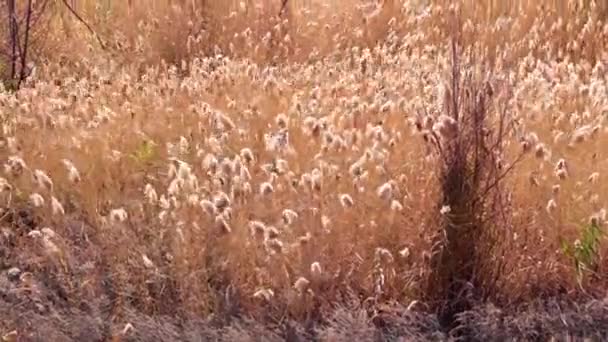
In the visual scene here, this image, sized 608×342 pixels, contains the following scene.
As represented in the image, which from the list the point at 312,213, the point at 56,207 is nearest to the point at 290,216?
the point at 312,213

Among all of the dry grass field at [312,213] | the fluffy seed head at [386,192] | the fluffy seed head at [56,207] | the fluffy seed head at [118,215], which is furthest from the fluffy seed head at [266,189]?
the fluffy seed head at [56,207]

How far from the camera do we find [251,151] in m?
3.53

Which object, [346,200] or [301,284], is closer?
[301,284]

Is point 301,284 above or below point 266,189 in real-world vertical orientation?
Result: below

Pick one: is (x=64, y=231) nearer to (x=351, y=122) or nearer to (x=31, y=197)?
(x=31, y=197)

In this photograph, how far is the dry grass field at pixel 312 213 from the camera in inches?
114

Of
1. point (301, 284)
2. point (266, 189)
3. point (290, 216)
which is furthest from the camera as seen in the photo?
point (266, 189)

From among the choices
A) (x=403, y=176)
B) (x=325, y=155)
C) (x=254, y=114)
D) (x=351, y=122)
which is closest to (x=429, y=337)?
(x=403, y=176)

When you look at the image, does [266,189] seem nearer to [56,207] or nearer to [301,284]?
[301,284]

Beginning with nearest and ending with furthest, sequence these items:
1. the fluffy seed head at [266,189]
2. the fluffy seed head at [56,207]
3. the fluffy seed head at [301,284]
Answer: the fluffy seed head at [301,284] < the fluffy seed head at [266,189] < the fluffy seed head at [56,207]

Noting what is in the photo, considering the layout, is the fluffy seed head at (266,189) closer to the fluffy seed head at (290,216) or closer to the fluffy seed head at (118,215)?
the fluffy seed head at (290,216)

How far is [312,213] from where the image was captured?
3.08 m

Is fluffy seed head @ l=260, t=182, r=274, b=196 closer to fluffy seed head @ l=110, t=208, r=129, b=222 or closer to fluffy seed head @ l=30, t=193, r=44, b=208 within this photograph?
fluffy seed head @ l=110, t=208, r=129, b=222

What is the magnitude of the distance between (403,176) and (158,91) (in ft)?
5.26
